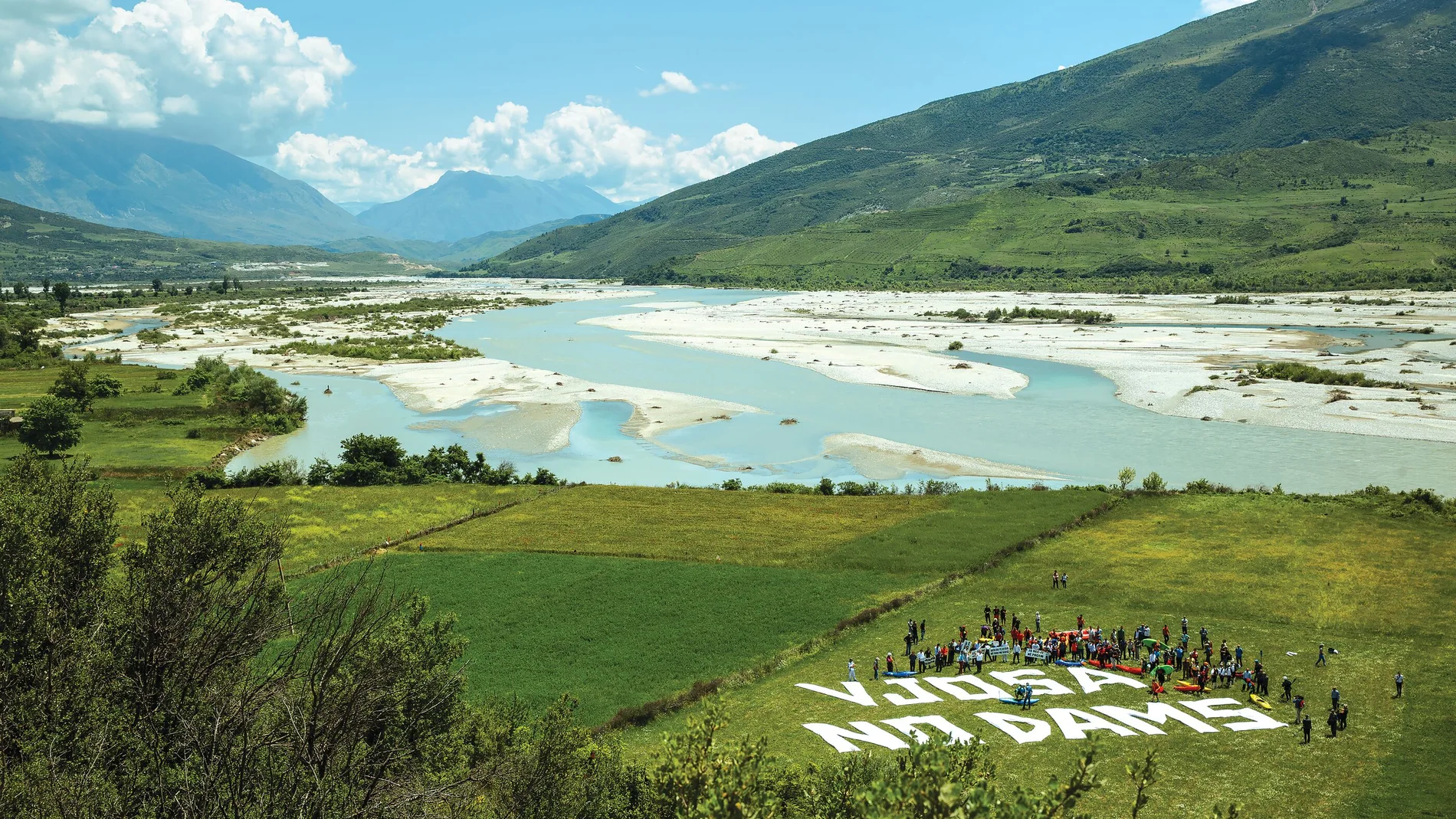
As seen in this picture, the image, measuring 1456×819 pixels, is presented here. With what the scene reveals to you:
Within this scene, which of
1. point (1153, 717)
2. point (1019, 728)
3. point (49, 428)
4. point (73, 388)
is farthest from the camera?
→ point (73, 388)

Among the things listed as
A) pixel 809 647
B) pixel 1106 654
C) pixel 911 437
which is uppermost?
pixel 911 437

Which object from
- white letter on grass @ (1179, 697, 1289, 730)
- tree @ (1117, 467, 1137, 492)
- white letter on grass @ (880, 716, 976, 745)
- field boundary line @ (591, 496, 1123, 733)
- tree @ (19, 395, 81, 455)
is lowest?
field boundary line @ (591, 496, 1123, 733)

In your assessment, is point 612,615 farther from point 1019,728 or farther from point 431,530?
point 1019,728

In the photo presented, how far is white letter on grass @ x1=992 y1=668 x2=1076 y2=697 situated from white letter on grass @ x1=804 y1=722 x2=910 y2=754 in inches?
306

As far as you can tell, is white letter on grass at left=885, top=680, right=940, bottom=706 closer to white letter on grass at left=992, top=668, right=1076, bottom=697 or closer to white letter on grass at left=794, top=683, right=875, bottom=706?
white letter on grass at left=794, top=683, right=875, bottom=706

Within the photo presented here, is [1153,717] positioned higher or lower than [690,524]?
lower

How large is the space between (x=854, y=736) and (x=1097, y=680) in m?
12.2

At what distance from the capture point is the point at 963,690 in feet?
116

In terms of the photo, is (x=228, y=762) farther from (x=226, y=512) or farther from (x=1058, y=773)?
(x=1058, y=773)

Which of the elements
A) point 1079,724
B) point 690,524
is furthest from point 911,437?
point 1079,724

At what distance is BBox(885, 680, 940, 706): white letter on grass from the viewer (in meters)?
34.1

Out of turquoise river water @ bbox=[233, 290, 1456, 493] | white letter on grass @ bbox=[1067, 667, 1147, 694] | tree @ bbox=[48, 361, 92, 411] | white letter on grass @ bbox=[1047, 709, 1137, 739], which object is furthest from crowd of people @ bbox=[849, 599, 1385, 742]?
tree @ bbox=[48, 361, 92, 411]

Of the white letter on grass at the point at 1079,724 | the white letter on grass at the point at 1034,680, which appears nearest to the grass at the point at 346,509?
the white letter on grass at the point at 1034,680

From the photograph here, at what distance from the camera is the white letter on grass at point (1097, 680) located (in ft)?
115
